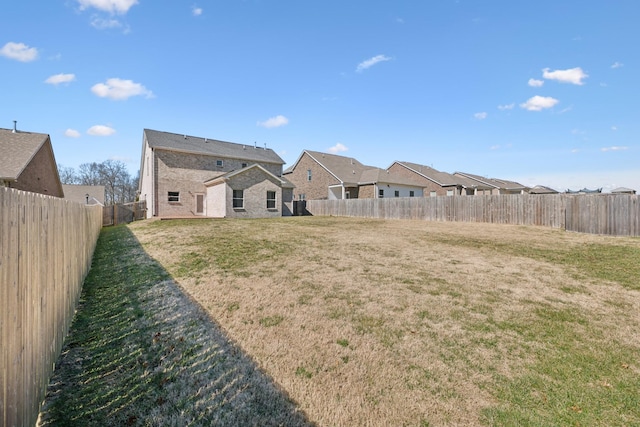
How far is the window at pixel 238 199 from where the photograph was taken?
76.1ft

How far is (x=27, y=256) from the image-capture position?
2494mm

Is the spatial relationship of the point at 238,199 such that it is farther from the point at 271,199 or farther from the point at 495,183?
the point at 495,183

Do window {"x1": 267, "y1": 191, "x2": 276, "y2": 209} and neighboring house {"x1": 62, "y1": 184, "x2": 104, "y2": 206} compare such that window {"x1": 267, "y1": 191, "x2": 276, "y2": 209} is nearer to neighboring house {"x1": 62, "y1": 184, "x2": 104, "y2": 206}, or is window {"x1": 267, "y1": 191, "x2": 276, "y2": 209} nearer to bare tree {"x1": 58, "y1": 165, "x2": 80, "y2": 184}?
neighboring house {"x1": 62, "y1": 184, "x2": 104, "y2": 206}

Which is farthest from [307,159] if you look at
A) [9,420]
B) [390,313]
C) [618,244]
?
[9,420]

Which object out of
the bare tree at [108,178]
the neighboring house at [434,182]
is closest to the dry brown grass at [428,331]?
the neighboring house at [434,182]

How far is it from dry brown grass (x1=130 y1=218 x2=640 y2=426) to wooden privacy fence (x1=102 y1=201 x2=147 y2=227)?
54.3 ft

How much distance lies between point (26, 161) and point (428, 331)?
76.8 ft

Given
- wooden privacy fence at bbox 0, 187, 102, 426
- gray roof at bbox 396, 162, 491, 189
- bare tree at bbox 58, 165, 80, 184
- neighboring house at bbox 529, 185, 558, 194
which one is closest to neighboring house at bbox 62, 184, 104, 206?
bare tree at bbox 58, 165, 80, 184

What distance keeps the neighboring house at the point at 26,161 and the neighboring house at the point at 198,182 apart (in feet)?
21.2

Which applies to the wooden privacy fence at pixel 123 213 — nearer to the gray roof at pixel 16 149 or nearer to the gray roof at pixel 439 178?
the gray roof at pixel 16 149

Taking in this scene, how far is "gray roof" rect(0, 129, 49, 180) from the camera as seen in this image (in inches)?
638

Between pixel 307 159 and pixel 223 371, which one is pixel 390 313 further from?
pixel 307 159

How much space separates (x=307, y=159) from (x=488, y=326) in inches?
1234

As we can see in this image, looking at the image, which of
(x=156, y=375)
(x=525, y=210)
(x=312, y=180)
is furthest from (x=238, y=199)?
(x=156, y=375)
